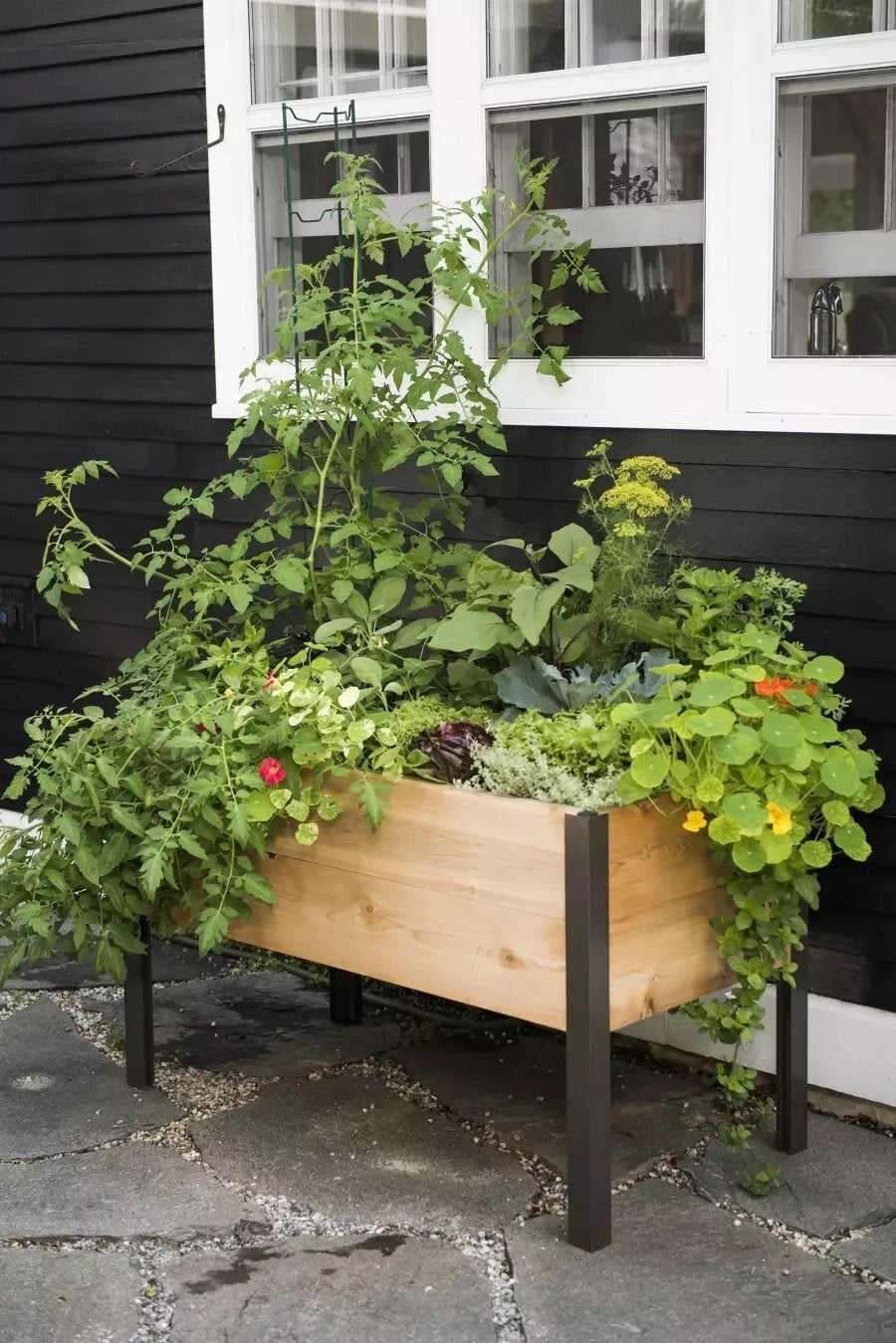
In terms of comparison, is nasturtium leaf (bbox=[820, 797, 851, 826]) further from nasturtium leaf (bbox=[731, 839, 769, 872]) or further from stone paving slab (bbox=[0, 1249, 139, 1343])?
stone paving slab (bbox=[0, 1249, 139, 1343])

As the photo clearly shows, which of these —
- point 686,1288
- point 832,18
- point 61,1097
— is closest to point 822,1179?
point 686,1288

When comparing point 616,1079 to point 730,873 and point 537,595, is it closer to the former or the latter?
point 730,873

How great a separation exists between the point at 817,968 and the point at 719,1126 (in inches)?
14.8

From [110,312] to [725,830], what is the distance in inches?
98.0

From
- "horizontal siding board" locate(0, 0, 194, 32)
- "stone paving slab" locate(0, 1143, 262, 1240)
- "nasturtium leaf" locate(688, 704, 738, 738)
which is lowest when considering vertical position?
"stone paving slab" locate(0, 1143, 262, 1240)

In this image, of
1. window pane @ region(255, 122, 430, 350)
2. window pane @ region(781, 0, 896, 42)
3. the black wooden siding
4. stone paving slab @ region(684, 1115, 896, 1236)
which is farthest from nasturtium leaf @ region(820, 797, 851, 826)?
window pane @ region(255, 122, 430, 350)

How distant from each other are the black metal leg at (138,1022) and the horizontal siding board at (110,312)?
1.66 meters

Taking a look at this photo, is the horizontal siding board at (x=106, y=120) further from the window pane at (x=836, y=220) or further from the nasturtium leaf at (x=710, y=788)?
the nasturtium leaf at (x=710, y=788)

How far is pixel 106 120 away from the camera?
4.24m

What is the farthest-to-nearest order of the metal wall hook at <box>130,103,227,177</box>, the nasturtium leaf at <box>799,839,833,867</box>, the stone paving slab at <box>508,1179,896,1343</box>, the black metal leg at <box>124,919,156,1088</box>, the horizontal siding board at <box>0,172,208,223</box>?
the horizontal siding board at <box>0,172,208,223</box> < the metal wall hook at <box>130,103,227,177</box> < the black metal leg at <box>124,919,156,1088</box> < the nasturtium leaf at <box>799,839,833,867</box> < the stone paving slab at <box>508,1179,896,1343</box>

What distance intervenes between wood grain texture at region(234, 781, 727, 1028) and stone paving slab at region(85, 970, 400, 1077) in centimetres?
64

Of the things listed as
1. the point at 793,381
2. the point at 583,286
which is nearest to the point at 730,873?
the point at 793,381

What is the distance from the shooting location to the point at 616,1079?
339 cm

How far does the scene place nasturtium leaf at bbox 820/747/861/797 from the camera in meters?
2.57
